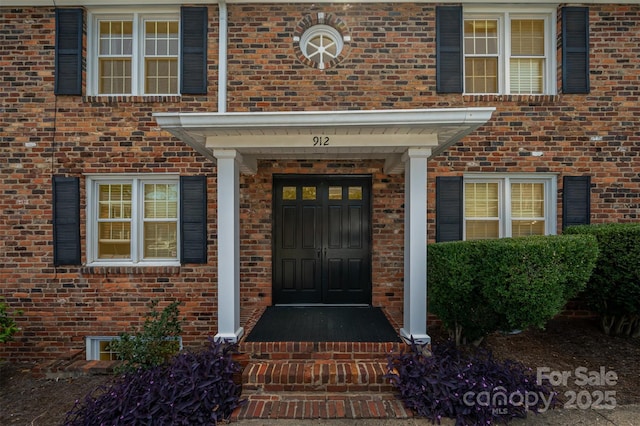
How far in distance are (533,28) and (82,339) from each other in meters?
8.46

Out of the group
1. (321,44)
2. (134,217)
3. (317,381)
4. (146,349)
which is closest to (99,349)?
(146,349)

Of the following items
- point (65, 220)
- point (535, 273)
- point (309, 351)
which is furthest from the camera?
point (65, 220)

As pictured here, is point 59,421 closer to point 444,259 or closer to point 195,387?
point 195,387

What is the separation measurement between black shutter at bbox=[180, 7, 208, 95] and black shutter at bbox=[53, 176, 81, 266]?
2320 millimetres

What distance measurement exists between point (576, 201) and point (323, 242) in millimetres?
3845

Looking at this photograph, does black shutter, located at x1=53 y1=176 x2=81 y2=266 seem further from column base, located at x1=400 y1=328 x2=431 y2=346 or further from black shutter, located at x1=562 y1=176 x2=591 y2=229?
black shutter, located at x1=562 y1=176 x2=591 y2=229

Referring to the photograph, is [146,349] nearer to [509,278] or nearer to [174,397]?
[174,397]

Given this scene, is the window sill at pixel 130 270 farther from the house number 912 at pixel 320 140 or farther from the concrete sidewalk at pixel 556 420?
the house number 912 at pixel 320 140

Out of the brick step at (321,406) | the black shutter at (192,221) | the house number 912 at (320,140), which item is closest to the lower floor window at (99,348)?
the black shutter at (192,221)

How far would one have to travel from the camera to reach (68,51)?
16.7ft

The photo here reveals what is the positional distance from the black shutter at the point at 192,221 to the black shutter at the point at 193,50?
1441mm

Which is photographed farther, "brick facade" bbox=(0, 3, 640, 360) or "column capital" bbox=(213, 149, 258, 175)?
"brick facade" bbox=(0, 3, 640, 360)

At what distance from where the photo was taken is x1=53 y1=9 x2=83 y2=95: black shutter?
16.7 feet

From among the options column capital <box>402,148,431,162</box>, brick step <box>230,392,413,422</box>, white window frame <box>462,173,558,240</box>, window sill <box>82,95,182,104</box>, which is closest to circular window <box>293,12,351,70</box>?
window sill <box>82,95,182,104</box>
